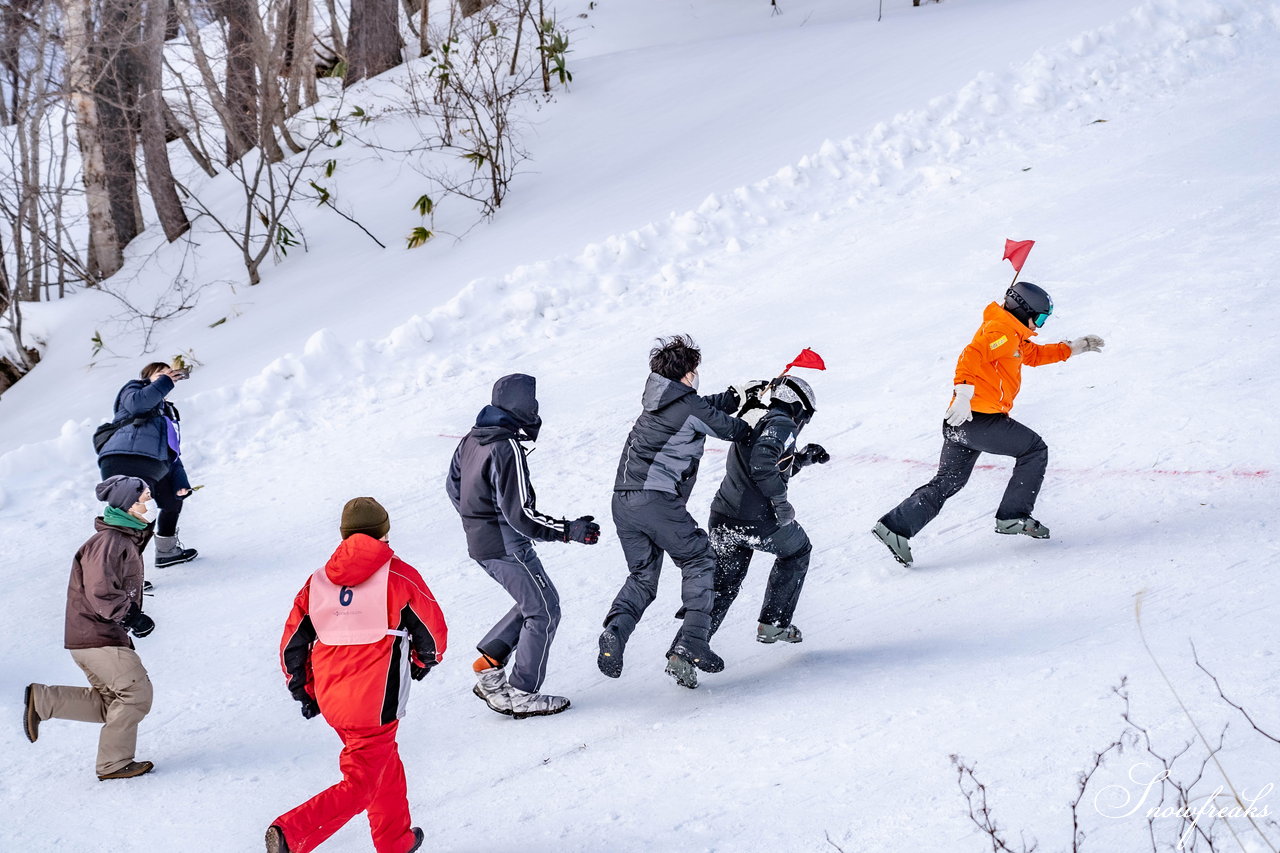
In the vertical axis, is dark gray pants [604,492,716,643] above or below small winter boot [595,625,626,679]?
above

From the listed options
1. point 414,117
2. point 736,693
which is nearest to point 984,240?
point 736,693

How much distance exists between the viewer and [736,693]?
15.7 feet

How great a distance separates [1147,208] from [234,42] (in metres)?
13.1

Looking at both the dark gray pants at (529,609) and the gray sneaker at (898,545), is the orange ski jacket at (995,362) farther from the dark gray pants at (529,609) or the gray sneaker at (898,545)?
the dark gray pants at (529,609)

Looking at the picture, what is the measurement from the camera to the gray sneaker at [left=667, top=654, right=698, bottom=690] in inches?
183

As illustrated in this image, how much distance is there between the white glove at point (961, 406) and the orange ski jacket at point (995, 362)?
46 mm

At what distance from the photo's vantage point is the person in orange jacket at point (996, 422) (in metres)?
5.40

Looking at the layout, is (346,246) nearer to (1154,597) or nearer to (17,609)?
(17,609)

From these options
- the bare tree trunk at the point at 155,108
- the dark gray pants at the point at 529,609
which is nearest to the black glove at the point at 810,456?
the dark gray pants at the point at 529,609

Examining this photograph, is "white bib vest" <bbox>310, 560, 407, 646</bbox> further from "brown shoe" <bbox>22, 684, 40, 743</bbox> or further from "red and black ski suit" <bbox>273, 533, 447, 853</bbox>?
"brown shoe" <bbox>22, 684, 40, 743</bbox>

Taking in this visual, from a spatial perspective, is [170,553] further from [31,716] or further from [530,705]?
[530,705]

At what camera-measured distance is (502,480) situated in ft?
14.4

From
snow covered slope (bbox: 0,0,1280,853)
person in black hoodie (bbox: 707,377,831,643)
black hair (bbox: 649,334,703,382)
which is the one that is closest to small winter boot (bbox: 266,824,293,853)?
snow covered slope (bbox: 0,0,1280,853)

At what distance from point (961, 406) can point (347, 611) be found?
3.30 meters
